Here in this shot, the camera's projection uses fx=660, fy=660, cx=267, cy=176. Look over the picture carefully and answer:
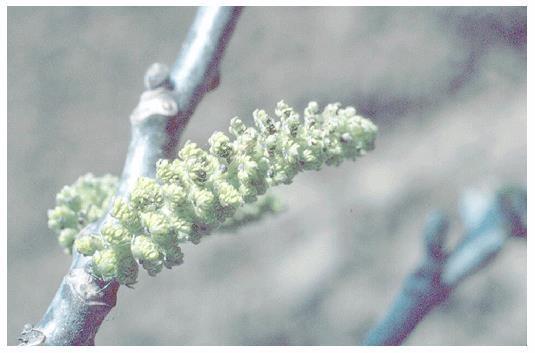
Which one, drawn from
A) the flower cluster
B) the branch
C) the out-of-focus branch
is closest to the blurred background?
the out-of-focus branch

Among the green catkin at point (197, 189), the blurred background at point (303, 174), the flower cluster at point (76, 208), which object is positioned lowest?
the green catkin at point (197, 189)

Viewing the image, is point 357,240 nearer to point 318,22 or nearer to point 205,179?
point 318,22

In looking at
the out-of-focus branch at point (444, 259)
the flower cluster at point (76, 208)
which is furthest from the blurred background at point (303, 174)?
the flower cluster at point (76, 208)

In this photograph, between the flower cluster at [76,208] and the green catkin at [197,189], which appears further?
the flower cluster at [76,208]

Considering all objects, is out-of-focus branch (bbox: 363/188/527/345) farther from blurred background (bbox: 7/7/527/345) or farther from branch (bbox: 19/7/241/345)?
blurred background (bbox: 7/7/527/345)

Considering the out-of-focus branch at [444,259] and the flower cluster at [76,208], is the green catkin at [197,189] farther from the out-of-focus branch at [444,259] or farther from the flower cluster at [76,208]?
the out-of-focus branch at [444,259]

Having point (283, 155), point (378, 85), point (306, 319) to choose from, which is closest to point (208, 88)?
point (283, 155)
